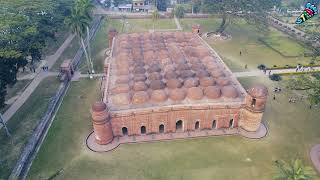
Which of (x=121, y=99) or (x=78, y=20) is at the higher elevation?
(x=78, y=20)

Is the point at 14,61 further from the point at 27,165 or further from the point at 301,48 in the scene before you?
the point at 301,48

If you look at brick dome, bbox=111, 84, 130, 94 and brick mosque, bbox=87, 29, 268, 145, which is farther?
brick dome, bbox=111, 84, 130, 94

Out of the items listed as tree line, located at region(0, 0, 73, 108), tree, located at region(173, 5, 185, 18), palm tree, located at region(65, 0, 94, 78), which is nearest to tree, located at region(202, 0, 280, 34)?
tree, located at region(173, 5, 185, 18)

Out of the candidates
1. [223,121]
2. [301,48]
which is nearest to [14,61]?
[223,121]

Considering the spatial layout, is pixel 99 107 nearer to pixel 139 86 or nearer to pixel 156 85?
pixel 139 86

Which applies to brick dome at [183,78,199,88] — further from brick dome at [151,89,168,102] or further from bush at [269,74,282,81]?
bush at [269,74,282,81]

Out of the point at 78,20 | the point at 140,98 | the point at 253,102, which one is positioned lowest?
the point at 253,102

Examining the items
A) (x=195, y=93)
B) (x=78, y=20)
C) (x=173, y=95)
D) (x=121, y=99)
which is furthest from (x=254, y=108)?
(x=78, y=20)
